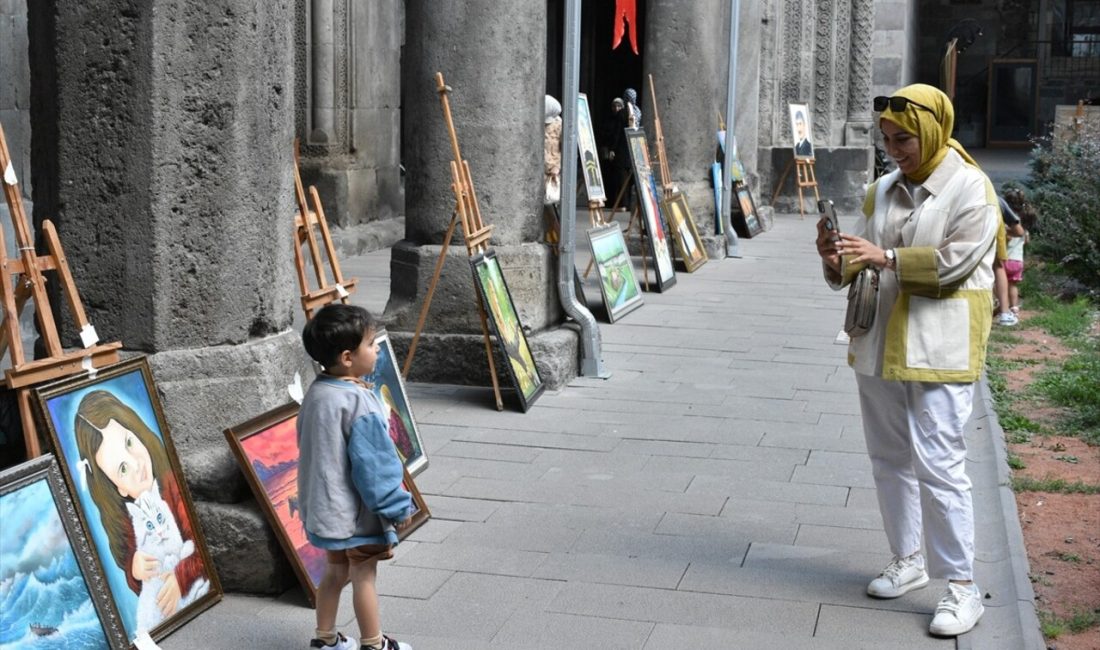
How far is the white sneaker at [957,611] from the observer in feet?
15.3

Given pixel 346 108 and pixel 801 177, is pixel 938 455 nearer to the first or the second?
pixel 346 108

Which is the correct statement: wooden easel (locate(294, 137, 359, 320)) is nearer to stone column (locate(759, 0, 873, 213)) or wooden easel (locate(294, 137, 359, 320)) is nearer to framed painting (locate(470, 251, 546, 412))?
framed painting (locate(470, 251, 546, 412))

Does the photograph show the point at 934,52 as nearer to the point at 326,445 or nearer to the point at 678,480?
the point at 678,480

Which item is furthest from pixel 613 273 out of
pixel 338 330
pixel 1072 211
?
pixel 338 330

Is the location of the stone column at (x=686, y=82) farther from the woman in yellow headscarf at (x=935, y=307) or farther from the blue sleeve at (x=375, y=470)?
the blue sleeve at (x=375, y=470)

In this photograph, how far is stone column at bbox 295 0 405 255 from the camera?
569 inches

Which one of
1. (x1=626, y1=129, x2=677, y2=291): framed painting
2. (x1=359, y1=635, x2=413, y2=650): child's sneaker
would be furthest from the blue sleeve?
(x1=626, y1=129, x2=677, y2=291): framed painting

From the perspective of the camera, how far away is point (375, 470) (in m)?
4.12

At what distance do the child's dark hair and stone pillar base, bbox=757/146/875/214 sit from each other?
1680 centimetres

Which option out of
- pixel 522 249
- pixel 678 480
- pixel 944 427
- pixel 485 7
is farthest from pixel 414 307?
pixel 944 427

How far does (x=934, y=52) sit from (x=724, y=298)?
92.4 ft

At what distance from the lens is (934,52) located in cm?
3844

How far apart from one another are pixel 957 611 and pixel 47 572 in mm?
2713

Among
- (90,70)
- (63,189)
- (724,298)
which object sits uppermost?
(90,70)
